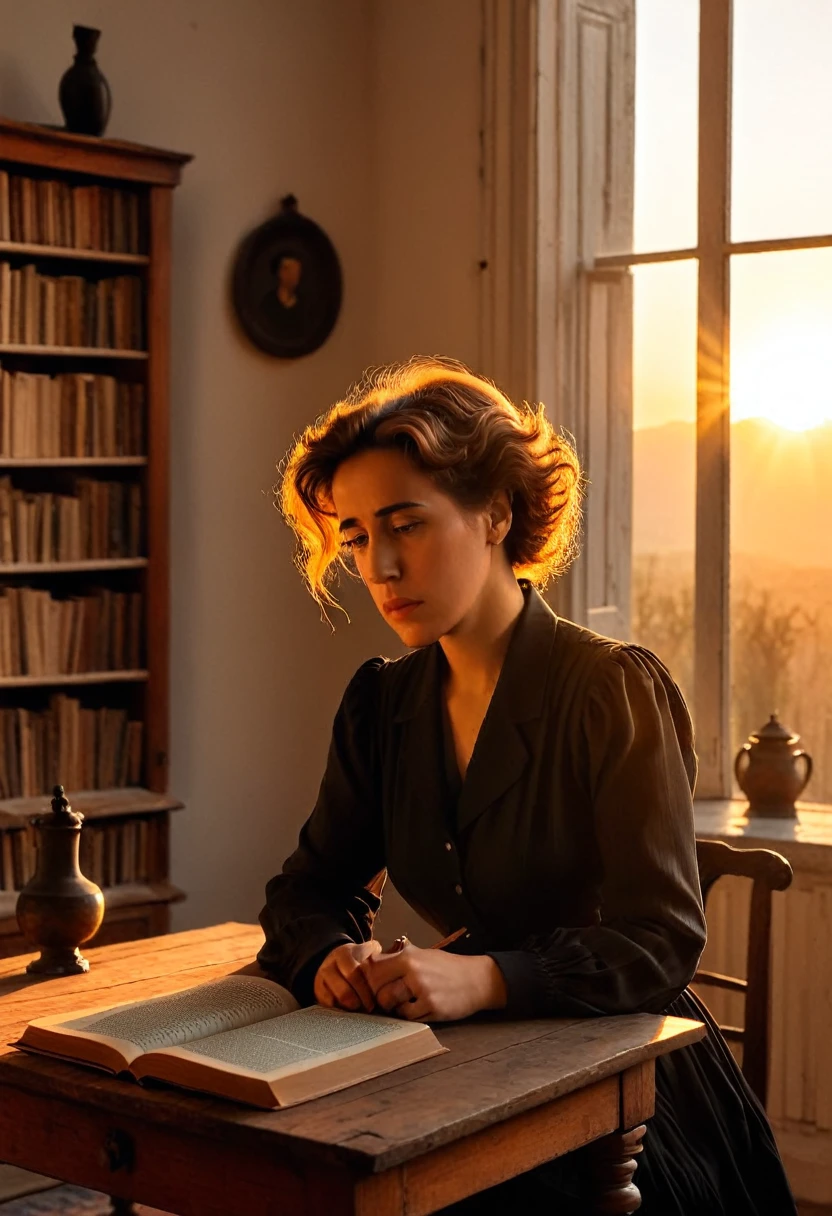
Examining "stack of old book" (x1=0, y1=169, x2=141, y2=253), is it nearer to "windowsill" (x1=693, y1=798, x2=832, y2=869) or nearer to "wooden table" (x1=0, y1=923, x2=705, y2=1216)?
"windowsill" (x1=693, y1=798, x2=832, y2=869)

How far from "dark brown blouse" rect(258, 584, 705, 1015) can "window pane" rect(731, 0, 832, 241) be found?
2292 mm

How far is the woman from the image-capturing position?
1904mm

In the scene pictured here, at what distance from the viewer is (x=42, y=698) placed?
4.15 meters

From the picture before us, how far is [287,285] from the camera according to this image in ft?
15.1

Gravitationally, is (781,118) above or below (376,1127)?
above

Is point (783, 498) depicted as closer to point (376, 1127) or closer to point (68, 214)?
point (68, 214)

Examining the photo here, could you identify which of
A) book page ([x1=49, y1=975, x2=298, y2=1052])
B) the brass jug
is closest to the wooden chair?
book page ([x1=49, y1=975, x2=298, y2=1052])

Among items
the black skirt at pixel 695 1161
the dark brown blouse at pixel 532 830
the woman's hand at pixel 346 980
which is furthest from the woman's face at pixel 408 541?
the black skirt at pixel 695 1161

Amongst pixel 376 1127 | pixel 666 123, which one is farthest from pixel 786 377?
pixel 376 1127

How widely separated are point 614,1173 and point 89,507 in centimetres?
265

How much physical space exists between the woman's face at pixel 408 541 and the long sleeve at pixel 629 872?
23cm

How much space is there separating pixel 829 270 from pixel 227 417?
1.69 meters

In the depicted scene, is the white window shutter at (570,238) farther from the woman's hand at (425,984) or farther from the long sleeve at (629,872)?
the woman's hand at (425,984)

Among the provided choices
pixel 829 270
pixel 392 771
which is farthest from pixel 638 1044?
pixel 829 270
